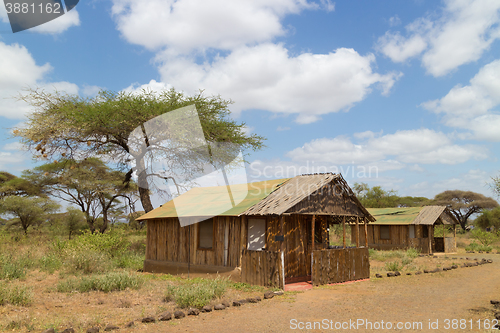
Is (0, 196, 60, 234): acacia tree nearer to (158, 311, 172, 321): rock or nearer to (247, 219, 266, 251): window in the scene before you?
(247, 219, 266, 251): window

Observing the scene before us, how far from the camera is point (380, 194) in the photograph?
5919 cm

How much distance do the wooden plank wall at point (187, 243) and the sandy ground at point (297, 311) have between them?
243 centimetres

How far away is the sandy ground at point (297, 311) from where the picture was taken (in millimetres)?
7543

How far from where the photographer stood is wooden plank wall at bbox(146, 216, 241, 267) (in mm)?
13471

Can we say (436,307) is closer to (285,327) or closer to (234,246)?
(285,327)

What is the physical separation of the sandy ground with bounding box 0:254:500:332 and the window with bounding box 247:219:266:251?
2459 millimetres

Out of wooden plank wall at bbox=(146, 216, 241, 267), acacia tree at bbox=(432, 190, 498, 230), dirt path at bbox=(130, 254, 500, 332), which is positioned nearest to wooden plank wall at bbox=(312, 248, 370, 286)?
dirt path at bbox=(130, 254, 500, 332)

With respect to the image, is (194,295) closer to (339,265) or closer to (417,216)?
(339,265)

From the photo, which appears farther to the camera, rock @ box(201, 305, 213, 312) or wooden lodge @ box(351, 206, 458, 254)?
wooden lodge @ box(351, 206, 458, 254)

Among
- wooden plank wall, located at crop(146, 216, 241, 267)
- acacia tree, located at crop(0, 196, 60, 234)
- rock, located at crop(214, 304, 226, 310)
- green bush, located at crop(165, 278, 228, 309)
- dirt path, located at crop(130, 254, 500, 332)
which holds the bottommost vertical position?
dirt path, located at crop(130, 254, 500, 332)

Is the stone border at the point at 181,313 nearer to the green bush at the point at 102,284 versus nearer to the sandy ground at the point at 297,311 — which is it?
the sandy ground at the point at 297,311

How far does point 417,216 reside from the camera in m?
29.2

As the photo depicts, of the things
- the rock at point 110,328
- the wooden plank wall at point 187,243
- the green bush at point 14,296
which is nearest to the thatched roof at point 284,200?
the wooden plank wall at point 187,243

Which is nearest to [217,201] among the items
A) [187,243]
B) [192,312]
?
[187,243]
